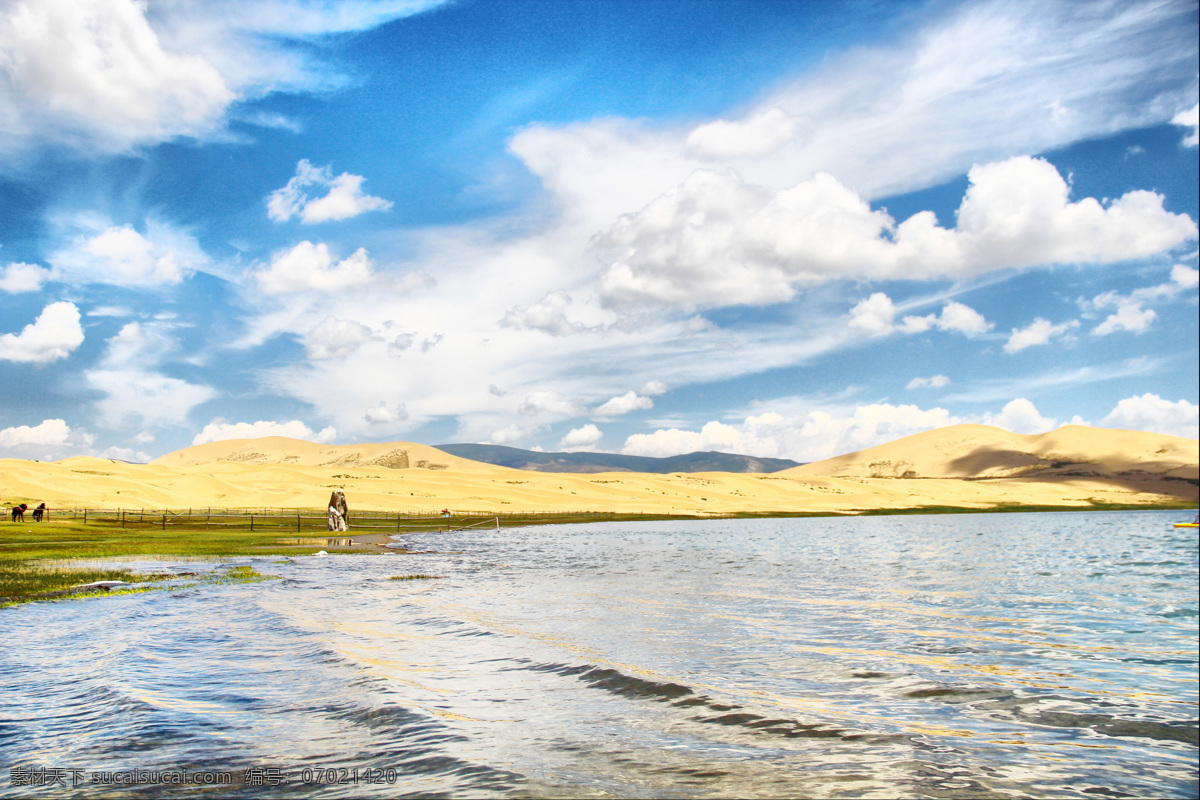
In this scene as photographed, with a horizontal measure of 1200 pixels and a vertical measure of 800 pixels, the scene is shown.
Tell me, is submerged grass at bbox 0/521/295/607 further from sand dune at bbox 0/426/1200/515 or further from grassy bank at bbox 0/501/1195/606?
sand dune at bbox 0/426/1200/515

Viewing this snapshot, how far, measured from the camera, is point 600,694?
12.6 metres

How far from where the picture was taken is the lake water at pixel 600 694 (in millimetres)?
8570

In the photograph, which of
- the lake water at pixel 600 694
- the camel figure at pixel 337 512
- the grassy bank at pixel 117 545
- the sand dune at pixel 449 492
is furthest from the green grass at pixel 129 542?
the sand dune at pixel 449 492

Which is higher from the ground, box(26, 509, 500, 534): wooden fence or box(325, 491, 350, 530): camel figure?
box(325, 491, 350, 530): camel figure

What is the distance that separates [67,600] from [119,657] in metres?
10.0

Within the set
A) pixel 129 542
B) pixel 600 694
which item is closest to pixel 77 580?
pixel 600 694

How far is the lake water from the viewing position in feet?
28.1

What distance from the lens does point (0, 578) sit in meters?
24.7

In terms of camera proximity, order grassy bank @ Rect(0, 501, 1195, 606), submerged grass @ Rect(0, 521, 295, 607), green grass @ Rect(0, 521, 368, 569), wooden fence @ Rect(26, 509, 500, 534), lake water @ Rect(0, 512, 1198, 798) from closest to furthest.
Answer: lake water @ Rect(0, 512, 1198, 798) → submerged grass @ Rect(0, 521, 295, 607) → grassy bank @ Rect(0, 501, 1195, 606) → green grass @ Rect(0, 521, 368, 569) → wooden fence @ Rect(26, 509, 500, 534)

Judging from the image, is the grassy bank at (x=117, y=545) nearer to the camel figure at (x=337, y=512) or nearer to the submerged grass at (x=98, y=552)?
the submerged grass at (x=98, y=552)

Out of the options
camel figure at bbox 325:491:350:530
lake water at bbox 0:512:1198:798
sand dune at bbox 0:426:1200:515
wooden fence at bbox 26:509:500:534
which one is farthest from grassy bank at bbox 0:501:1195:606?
sand dune at bbox 0:426:1200:515

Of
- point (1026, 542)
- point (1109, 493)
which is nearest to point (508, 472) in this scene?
point (1026, 542)

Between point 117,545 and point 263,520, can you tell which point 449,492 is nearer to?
point 263,520

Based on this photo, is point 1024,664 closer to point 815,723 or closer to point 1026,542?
point 815,723
